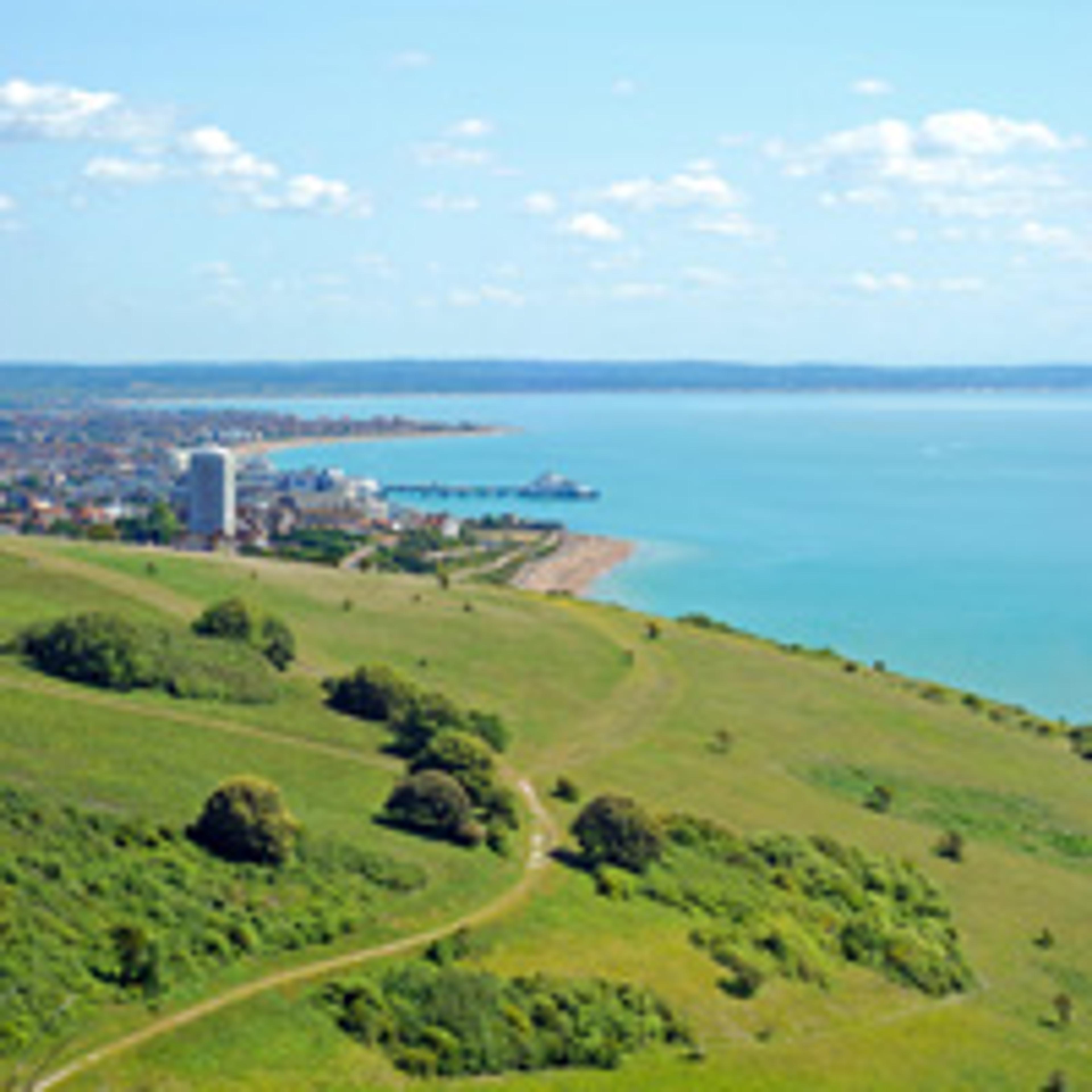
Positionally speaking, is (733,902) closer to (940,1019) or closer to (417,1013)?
(940,1019)

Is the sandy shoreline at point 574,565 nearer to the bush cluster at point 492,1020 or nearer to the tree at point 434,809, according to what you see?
the tree at point 434,809

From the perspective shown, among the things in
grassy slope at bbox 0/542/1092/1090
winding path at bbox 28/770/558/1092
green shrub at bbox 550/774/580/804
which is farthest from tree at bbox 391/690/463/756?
winding path at bbox 28/770/558/1092

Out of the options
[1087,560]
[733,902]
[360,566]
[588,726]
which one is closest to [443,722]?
[588,726]

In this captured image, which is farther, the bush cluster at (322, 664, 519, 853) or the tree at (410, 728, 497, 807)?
the tree at (410, 728, 497, 807)

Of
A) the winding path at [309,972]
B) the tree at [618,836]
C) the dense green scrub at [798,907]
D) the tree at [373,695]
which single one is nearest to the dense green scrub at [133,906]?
the winding path at [309,972]

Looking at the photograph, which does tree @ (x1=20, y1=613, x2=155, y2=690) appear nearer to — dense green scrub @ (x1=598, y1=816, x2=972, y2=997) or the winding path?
the winding path

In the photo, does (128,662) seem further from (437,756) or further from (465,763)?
(465,763)

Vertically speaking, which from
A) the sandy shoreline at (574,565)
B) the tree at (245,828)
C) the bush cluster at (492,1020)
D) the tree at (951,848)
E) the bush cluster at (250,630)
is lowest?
the sandy shoreline at (574,565)
